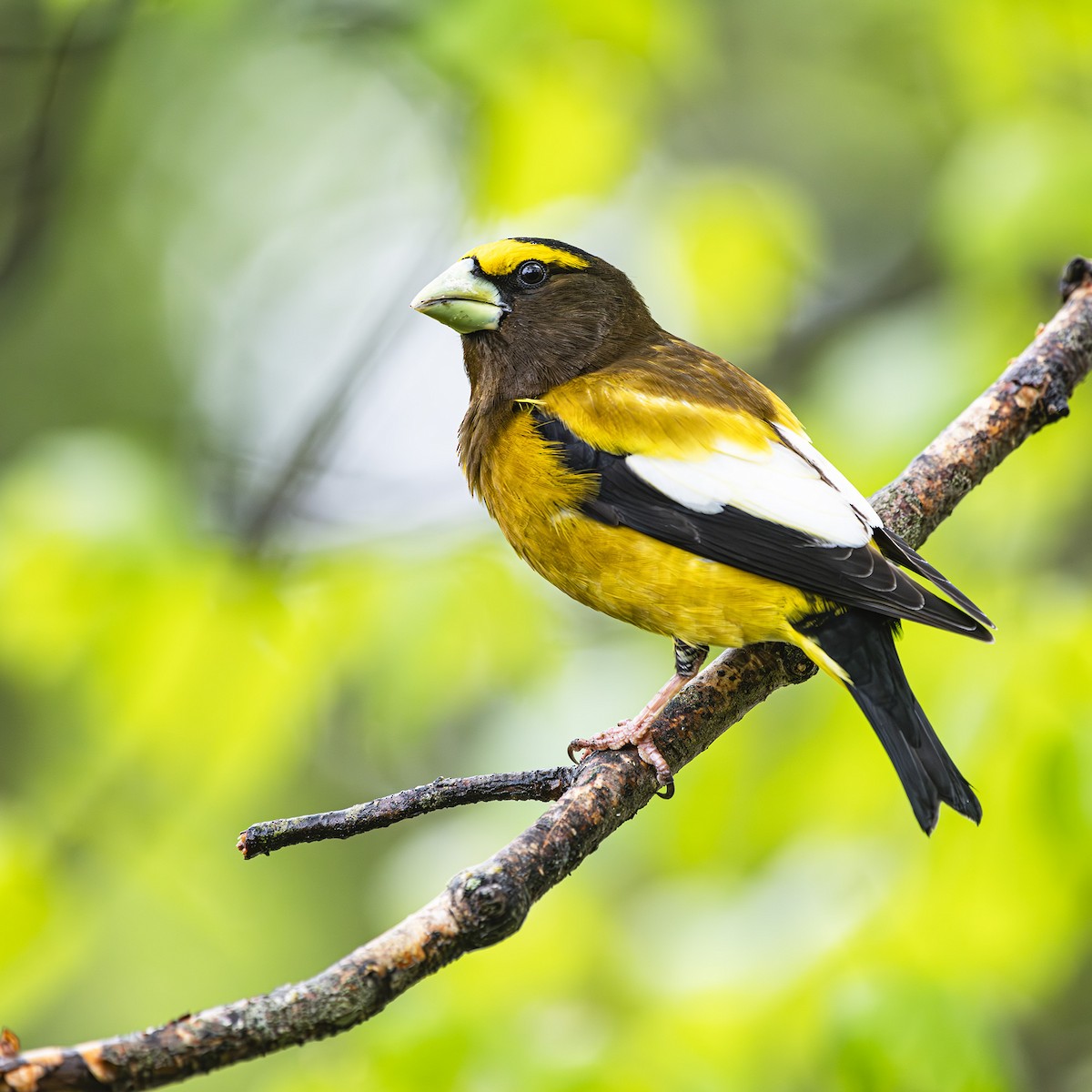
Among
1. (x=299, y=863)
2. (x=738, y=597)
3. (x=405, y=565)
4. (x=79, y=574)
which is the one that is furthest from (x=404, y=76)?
(x=299, y=863)

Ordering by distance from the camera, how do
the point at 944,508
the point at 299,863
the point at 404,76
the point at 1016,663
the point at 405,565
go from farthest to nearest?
the point at 299,863
the point at 404,76
the point at 405,565
the point at 944,508
the point at 1016,663

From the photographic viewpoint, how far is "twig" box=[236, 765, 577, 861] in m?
2.00

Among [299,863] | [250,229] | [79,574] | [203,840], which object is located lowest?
[299,863]

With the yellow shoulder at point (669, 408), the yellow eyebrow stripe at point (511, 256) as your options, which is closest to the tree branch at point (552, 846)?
the yellow shoulder at point (669, 408)

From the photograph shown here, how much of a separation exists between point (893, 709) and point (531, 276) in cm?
184

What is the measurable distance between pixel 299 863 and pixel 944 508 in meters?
6.68

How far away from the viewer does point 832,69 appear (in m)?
8.09

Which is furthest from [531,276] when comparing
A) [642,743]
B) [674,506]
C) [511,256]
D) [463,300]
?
[642,743]

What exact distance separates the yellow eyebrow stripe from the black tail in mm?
1530

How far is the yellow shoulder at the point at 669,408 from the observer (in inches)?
132

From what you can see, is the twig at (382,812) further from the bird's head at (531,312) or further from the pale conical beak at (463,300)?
the pale conical beak at (463,300)

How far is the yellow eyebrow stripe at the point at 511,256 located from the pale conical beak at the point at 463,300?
38mm

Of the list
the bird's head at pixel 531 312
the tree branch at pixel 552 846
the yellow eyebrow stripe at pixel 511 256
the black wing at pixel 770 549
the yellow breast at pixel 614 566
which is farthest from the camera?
the yellow eyebrow stripe at pixel 511 256

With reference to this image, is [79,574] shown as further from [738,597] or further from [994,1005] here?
[994,1005]
